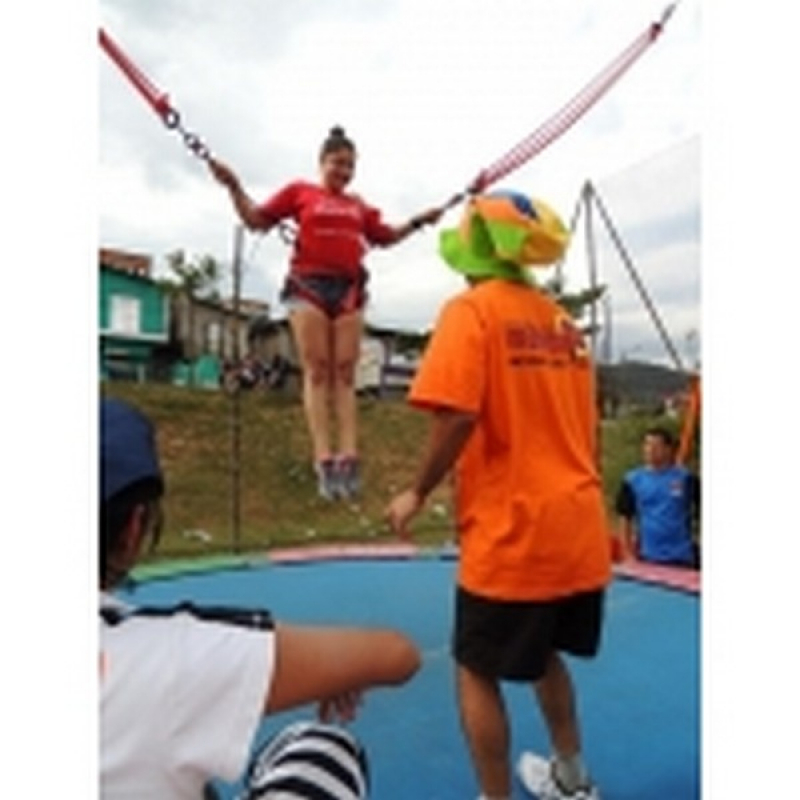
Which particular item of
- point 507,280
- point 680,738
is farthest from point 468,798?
point 507,280

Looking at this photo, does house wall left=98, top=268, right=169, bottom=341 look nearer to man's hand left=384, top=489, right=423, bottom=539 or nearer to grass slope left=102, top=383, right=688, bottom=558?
grass slope left=102, top=383, right=688, bottom=558

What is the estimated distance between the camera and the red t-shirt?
2297 millimetres

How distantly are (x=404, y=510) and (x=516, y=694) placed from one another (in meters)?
0.96

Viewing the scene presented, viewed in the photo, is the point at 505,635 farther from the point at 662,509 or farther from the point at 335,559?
the point at 335,559

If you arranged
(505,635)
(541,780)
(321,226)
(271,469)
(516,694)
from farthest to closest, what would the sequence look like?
(271,469), (321,226), (516,694), (541,780), (505,635)

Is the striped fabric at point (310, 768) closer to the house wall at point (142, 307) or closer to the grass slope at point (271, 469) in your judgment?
the grass slope at point (271, 469)

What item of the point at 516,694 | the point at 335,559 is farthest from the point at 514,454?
the point at 335,559

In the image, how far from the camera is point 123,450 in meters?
0.75

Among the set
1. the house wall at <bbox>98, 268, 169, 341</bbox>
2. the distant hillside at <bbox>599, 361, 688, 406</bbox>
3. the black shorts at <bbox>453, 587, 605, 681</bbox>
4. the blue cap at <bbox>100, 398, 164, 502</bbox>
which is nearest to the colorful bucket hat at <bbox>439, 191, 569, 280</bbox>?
the black shorts at <bbox>453, 587, 605, 681</bbox>

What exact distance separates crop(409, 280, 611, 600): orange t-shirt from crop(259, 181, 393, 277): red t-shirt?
1.01 m

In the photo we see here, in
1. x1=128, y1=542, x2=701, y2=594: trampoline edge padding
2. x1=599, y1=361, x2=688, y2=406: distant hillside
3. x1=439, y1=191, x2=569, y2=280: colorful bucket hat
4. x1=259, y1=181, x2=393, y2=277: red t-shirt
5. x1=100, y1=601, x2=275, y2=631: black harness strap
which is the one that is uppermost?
x1=259, y1=181, x2=393, y2=277: red t-shirt

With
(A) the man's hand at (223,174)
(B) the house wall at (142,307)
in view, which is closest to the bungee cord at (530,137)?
(A) the man's hand at (223,174)

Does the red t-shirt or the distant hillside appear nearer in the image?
the red t-shirt
